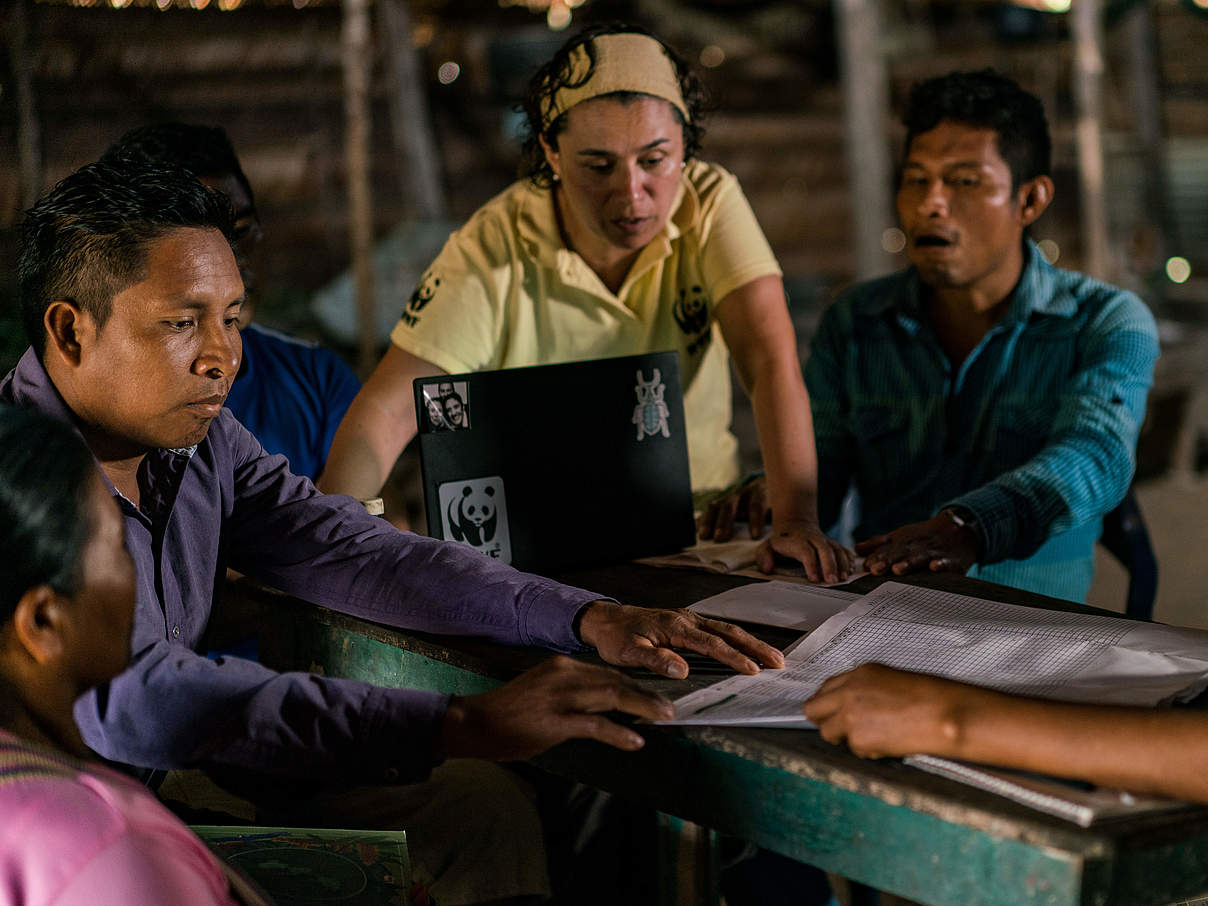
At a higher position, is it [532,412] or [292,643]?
[532,412]

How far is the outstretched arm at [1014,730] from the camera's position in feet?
3.45

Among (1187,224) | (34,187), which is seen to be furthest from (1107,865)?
(1187,224)

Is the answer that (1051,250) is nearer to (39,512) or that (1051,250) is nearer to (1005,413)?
(1005,413)

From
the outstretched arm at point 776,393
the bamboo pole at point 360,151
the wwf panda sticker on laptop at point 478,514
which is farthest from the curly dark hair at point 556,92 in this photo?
the bamboo pole at point 360,151

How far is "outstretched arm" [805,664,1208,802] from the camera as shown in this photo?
1.05 metres

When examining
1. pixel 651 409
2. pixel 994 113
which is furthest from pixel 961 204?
pixel 651 409

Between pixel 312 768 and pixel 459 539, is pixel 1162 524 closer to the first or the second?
pixel 459 539

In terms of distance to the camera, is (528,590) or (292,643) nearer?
(528,590)

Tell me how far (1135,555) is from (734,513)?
2.92 ft

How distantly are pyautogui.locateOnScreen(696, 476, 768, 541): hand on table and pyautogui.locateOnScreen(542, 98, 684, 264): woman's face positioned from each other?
1.60 feet

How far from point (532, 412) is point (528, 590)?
39 cm

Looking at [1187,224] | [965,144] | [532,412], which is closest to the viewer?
[532,412]

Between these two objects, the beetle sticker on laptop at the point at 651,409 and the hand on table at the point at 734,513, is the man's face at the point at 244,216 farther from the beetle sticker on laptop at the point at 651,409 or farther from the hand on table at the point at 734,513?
the hand on table at the point at 734,513

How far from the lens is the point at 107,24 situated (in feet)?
15.4
